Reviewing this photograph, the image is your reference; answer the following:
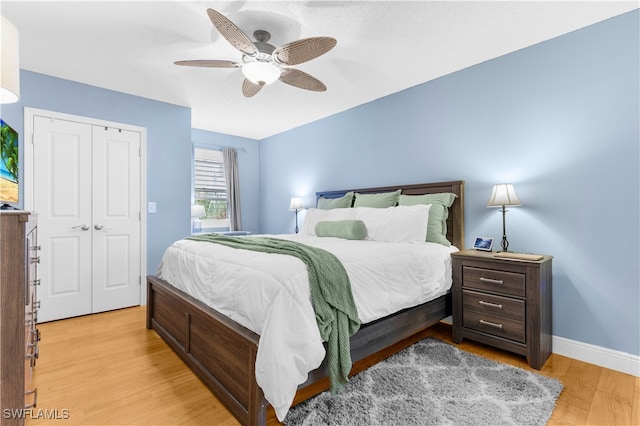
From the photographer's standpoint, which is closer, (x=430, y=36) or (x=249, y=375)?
(x=249, y=375)

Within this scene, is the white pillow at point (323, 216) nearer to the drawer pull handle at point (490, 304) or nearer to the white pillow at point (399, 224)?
the white pillow at point (399, 224)

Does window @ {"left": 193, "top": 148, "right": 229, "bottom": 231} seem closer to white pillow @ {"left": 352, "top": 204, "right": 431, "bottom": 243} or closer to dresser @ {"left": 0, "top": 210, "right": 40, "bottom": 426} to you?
white pillow @ {"left": 352, "top": 204, "right": 431, "bottom": 243}

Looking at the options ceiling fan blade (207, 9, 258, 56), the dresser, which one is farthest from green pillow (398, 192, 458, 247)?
the dresser

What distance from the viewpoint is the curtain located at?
559 centimetres

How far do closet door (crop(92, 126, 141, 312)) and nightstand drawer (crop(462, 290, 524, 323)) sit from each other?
3638 mm

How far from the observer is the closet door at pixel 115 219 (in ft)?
11.7

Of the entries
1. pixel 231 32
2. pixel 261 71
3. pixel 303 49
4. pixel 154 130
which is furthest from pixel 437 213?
pixel 154 130

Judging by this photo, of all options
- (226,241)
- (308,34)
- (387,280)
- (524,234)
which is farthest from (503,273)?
(308,34)

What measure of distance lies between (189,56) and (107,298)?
280cm

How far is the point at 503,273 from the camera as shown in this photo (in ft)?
7.82

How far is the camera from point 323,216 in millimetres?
3760

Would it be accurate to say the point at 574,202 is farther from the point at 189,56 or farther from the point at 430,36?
the point at 189,56

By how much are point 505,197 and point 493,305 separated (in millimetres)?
862

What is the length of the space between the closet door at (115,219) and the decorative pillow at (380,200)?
107 inches
